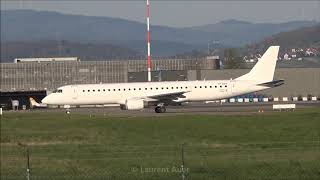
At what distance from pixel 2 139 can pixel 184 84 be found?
31.2 m

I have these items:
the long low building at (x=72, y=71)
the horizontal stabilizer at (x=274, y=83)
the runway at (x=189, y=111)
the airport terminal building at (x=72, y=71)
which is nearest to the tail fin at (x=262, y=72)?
the horizontal stabilizer at (x=274, y=83)

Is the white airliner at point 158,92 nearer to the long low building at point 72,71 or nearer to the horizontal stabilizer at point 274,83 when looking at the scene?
the horizontal stabilizer at point 274,83

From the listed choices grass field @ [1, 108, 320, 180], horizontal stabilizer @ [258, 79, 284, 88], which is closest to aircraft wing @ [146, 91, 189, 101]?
horizontal stabilizer @ [258, 79, 284, 88]

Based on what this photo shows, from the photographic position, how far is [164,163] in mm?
28250

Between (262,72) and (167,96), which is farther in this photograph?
(262,72)

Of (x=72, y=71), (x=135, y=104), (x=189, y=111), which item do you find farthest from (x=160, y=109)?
(x=72, y=71)

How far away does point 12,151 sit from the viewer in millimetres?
34906

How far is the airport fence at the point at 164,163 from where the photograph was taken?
2489 cm

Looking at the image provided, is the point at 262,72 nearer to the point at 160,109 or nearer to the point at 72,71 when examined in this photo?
the point at 160,109

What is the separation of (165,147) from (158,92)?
34992 mm

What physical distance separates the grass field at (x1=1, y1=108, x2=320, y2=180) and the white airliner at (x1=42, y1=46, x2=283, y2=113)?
50.9 feet

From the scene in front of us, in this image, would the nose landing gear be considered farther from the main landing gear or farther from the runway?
the runway

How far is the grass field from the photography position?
26.0 m

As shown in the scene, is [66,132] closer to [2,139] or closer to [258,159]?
[2,139]
